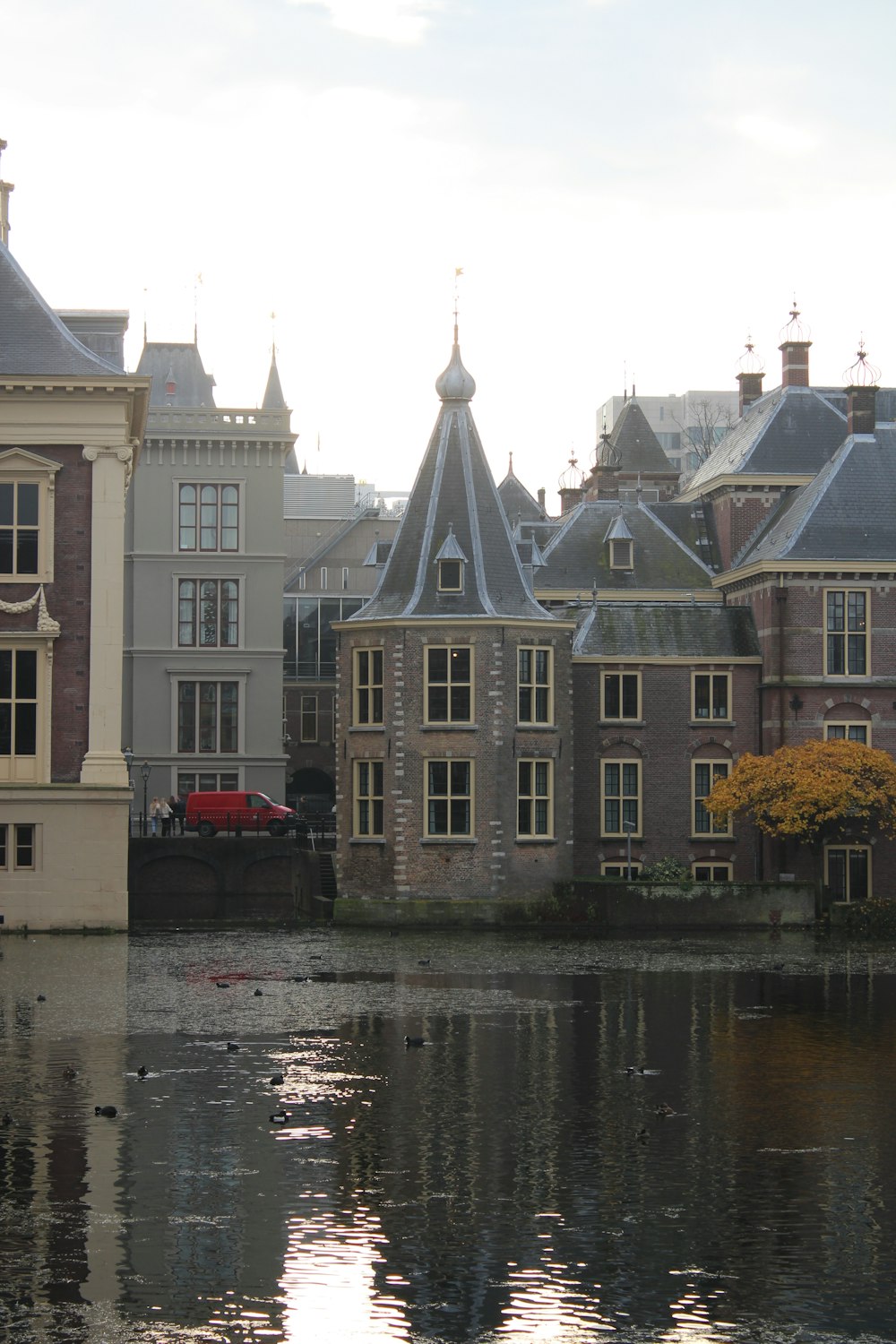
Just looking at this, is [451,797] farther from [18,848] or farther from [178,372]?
[178,372]

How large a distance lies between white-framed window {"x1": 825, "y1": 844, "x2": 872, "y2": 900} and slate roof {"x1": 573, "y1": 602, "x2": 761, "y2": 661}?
6454 mm

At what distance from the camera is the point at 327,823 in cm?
6581

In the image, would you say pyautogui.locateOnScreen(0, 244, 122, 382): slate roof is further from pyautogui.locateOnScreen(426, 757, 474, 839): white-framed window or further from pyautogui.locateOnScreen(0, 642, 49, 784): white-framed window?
pyautogui.locateOnScreen(426, 757, 474, 839): white-framed window

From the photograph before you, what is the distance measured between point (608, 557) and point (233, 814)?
15996 millimetres

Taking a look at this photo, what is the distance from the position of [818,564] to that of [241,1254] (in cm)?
4482

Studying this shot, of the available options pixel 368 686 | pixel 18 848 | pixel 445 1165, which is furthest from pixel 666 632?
pixel 445 1165

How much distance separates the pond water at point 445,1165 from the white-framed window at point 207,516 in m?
36.2

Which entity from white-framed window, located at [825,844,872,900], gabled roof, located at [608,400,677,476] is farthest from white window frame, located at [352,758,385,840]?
gabled roof, located at [608,400,677,476]

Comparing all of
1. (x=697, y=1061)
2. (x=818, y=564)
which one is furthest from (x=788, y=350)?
(x=697, y=1061)

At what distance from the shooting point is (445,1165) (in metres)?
A: 18.5

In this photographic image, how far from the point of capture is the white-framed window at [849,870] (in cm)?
5647

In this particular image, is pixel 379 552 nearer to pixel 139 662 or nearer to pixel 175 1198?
pixel 139 662

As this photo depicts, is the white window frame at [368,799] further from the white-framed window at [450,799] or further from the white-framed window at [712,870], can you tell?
the white-framed window at [712,870]

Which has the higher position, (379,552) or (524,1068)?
(379,552)
